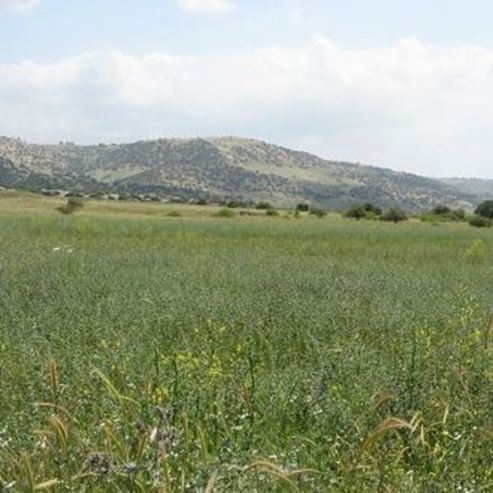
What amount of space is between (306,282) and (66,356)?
27.4ft

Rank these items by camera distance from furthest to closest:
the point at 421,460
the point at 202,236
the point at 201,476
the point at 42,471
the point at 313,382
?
the point at 202,236, the point at 313,382, the point at 421,460, the point at 42,471, the point at 201,476

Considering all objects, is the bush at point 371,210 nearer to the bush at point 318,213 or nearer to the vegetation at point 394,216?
the bush at point 318,213

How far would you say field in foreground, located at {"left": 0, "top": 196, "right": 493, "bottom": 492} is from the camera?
3.24m

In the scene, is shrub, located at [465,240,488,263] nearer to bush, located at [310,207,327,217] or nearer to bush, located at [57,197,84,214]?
bush, located at [57,197,84,214]

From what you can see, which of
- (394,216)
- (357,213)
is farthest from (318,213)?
(394,216)

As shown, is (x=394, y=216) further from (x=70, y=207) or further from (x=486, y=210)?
(x=70, y=207)

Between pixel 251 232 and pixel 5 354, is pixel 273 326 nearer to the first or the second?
pixel 5 354

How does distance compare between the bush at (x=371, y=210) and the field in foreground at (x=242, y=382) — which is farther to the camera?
the bush at (x=371, y=210)

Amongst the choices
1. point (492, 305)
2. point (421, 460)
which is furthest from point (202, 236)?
point (421, 460)

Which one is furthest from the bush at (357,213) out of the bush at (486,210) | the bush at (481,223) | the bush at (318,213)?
the bush at (481,223)

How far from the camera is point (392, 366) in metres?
6.39

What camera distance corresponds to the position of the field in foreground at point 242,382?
3238mm

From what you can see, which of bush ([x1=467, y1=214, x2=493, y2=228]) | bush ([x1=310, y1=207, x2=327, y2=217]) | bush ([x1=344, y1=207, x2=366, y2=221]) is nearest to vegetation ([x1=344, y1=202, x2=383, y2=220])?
bush ([x1=344, y1=207, x2=366, y2=221])

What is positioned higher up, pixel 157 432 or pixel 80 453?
pixel 157 432
